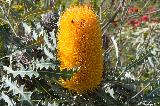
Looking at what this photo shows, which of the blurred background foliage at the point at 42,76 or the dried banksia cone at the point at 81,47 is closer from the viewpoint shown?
the dried banksia cone at the point at 81,47

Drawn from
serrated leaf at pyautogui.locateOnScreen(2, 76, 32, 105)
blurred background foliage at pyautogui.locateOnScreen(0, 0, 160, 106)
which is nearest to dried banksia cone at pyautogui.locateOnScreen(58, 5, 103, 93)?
blurred background foliage at pyautogui.locateOnScreen(0, 0, 160, 106)

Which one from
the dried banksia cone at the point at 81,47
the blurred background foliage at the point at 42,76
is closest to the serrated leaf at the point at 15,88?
the blurred background foliage at the point at 42,76

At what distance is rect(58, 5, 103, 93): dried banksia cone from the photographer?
2076mm

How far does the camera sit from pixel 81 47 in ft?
6.89

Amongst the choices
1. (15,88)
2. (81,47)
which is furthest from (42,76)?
(81,47)

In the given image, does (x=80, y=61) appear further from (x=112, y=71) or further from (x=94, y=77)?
(x=112, y=71)

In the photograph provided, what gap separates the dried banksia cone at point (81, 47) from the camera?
208 cm

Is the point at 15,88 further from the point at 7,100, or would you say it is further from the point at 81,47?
the point at 81,47

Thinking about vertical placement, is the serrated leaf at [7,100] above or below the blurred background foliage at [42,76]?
below

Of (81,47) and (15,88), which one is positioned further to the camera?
(15,88)

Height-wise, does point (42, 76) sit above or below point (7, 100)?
above

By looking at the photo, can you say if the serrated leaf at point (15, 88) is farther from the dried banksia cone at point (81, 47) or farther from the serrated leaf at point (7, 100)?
the dried banksia cone at point (81, 47)

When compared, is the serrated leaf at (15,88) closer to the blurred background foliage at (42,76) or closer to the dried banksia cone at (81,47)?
the blurred background foliage at (42,76)

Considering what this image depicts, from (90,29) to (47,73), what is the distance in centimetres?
38
